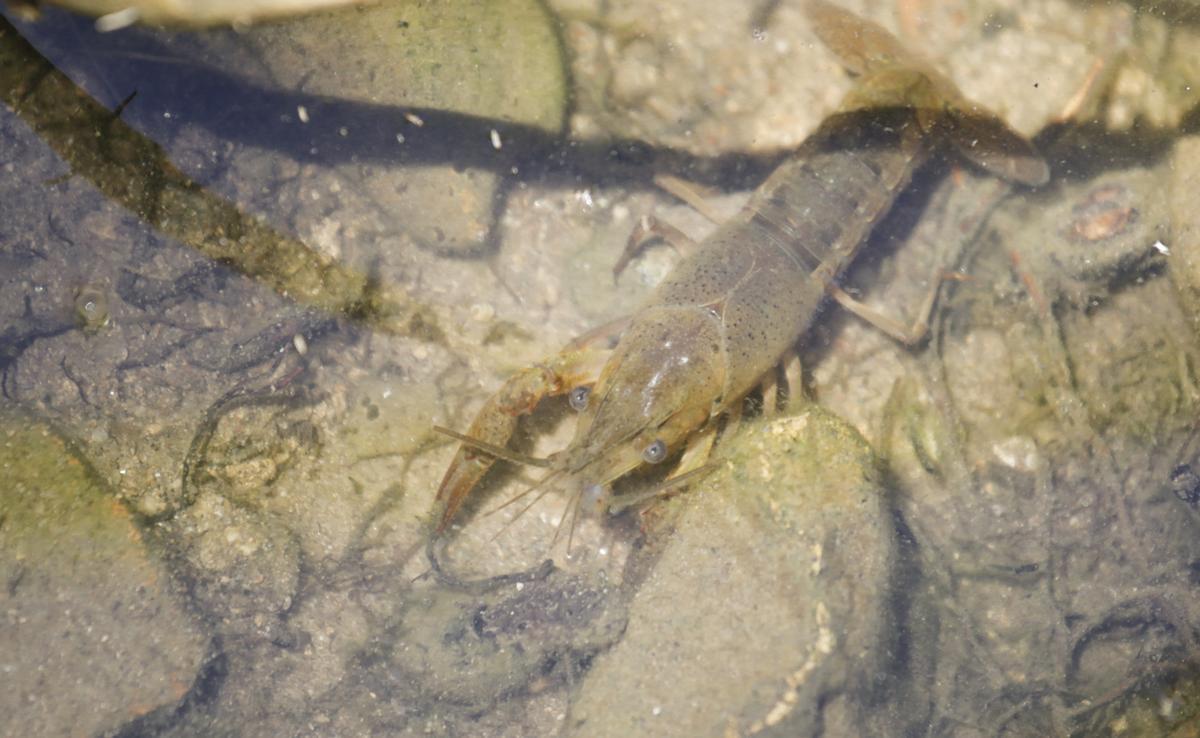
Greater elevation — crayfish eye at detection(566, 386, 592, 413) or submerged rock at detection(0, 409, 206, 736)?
crayfish eye at detection(566, 386, 592, 413)

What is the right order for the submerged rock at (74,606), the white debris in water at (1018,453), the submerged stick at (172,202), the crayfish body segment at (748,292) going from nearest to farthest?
the submerged rock at (74,606) < the submerged stick at (172,202) < the crayfish body segment at (748,292) < the white debris in water at (1018,453)

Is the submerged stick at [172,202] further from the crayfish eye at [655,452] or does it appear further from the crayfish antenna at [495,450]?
the crayfish eye at [655,452]

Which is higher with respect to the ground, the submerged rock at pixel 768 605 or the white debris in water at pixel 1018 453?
the white debris in water at pixel 1018 453

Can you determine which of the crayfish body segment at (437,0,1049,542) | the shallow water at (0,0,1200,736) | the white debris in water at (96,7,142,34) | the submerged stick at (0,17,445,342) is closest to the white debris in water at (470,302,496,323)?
the shallow water at (0,0,1200,736)

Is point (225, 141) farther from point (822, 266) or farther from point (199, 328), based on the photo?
point (822, 266)

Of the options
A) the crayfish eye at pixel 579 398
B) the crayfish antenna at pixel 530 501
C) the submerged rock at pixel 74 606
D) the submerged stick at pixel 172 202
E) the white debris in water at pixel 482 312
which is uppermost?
the submerged stick at pixel 172 202

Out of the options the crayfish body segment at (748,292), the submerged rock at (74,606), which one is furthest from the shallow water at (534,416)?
the crayfish body segment at (748,292)

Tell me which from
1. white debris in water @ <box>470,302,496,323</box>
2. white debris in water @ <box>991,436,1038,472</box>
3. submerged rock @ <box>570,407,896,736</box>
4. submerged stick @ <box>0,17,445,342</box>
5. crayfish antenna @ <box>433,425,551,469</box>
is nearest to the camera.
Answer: submerged rock @ <box>570,407,896,736</box>

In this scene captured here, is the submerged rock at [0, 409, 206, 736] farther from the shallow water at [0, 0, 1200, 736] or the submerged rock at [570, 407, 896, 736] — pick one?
the submerged rock at [570, 407, 896, 736]

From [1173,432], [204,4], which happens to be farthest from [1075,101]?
[204,4]
